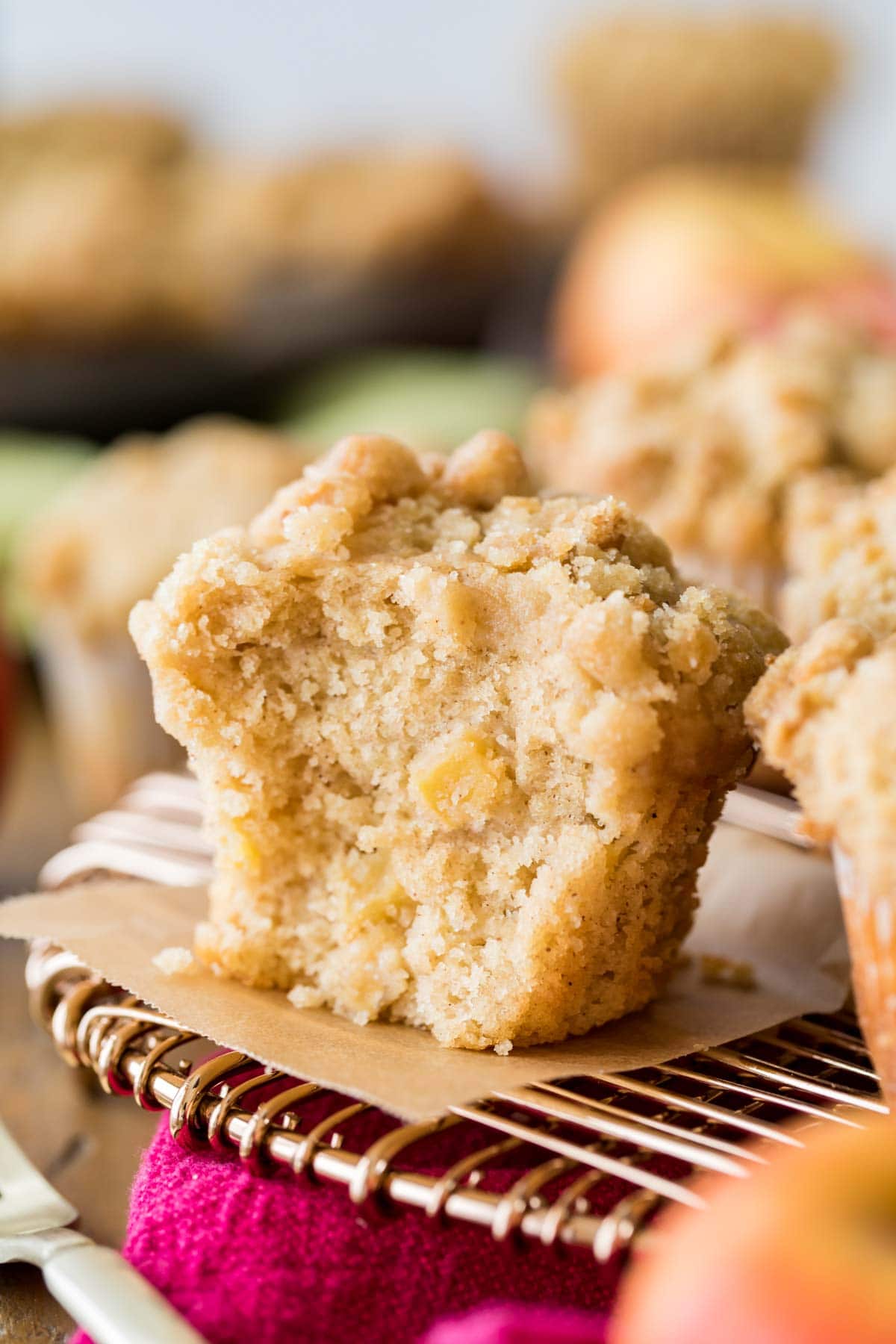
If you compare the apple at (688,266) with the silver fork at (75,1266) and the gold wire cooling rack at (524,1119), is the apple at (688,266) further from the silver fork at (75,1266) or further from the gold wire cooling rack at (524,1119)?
the silver fork at (75,1266)

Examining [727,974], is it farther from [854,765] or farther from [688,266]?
[688,266]

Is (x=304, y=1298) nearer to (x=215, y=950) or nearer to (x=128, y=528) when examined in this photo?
(x=215, y=950)

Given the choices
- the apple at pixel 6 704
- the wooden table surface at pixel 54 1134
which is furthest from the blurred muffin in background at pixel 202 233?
the wooden table surface at pixel 54 1134

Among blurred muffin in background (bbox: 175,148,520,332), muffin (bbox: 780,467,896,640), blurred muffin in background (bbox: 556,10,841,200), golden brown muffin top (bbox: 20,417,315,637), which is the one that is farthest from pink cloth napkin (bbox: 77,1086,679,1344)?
blurred muffin in background (bbox: 556,10,841,200)

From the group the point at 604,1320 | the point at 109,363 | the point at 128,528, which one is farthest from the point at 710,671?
the point at 109,363

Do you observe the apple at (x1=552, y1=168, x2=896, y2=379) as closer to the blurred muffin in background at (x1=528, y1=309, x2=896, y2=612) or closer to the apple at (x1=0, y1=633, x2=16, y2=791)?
the blurred muffin in background at (x1=528, y1=309, x2=896, y2=612)
